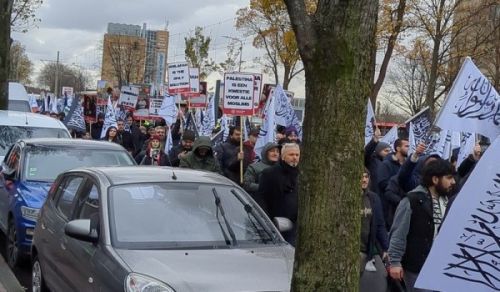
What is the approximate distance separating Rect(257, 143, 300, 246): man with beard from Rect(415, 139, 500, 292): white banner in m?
2.87

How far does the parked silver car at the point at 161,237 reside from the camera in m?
4.57

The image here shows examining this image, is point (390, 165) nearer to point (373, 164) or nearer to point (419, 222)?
point (373, 164)

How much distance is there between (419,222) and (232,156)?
525 cm

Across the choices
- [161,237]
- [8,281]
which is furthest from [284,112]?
[161,237]

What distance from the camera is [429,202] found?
5.68 meters

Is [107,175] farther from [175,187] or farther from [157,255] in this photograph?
[157,255]

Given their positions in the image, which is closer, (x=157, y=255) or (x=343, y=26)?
(x=343, y=26)

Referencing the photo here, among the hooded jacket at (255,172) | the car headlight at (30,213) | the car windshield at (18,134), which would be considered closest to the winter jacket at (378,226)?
the hooded jacket at (255,172)

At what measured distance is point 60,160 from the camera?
8.84 m

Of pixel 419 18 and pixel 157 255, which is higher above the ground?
pixel 419 18

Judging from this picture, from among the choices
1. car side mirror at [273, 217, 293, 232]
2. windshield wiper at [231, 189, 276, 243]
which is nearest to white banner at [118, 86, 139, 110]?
windshield wiper at [231, 189, 276, 243]

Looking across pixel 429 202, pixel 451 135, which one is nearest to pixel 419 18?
pixel 451 135

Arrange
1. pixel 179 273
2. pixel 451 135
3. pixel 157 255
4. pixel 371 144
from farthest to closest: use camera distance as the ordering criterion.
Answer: pixel 451 135
pixel 371 144
pixel 157 255
pixel 179 273

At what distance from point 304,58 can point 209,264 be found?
1.76m
